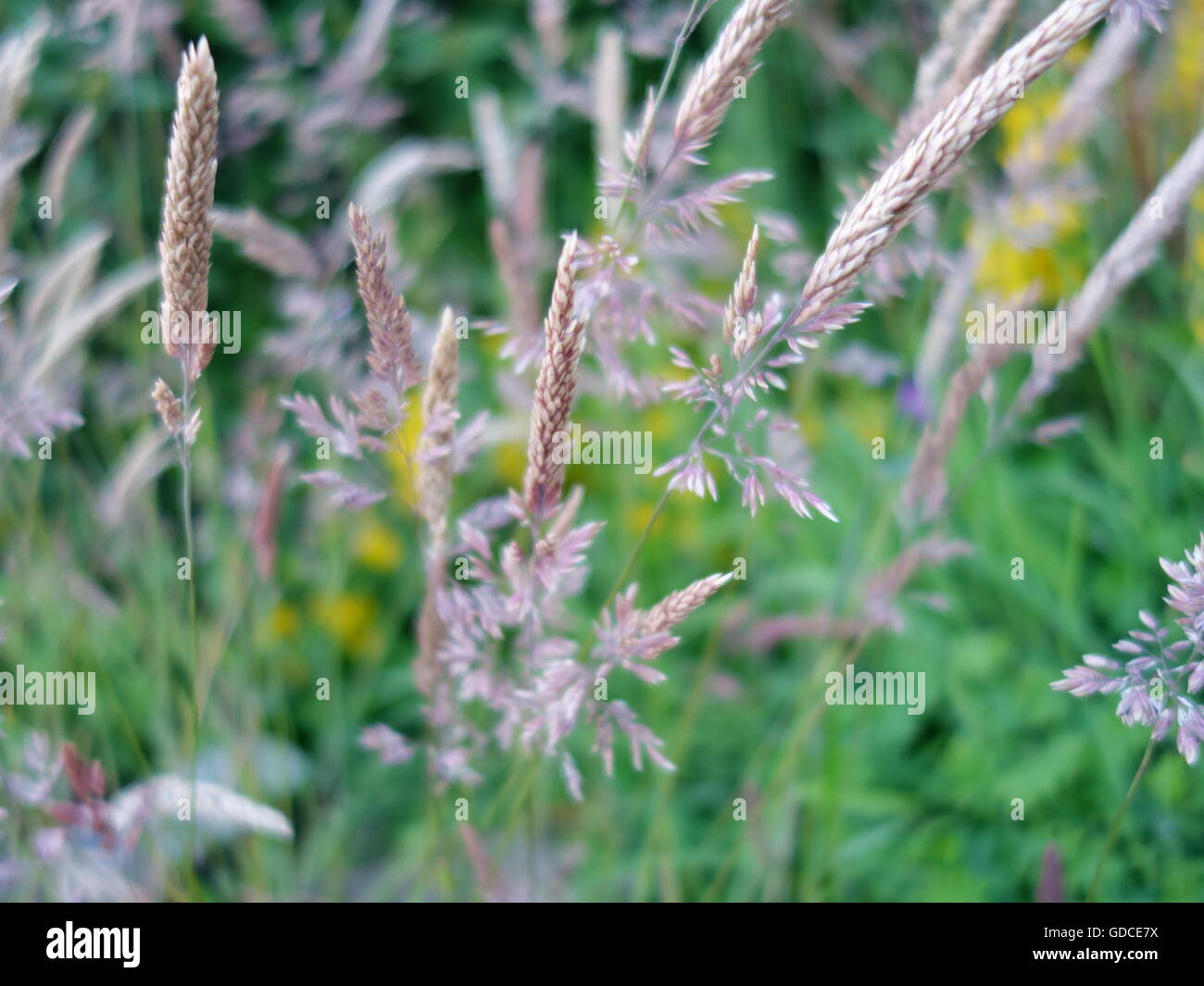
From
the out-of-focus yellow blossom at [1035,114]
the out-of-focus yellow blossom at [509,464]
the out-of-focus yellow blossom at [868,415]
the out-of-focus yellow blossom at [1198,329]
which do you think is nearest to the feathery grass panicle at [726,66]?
the out-of-focus yellow blossom at [1198,329]

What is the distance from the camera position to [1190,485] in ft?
5.61

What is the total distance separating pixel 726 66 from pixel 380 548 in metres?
1.66

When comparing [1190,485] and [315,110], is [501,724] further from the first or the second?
[1190,485]

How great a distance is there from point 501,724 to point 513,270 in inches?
23.5

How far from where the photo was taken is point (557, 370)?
0.75 meters

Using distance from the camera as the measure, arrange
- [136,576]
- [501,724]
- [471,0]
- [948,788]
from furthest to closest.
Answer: [471,0] → [136,576] → [948,788] → [501,724]

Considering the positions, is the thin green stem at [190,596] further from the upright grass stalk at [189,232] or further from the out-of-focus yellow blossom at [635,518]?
the out-of-focus yellow blossom at [635,518]

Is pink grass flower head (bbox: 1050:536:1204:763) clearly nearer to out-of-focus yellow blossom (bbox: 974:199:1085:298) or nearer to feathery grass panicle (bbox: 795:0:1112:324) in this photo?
feathery grass panicle (bbox: 795:0:1112:324)

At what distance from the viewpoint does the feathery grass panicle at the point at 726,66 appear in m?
0.79

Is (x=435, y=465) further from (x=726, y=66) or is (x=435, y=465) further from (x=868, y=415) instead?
(x=868, y=415)

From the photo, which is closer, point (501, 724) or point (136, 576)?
point (501, 724)

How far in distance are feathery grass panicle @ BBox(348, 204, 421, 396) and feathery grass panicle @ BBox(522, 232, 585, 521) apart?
0.15m

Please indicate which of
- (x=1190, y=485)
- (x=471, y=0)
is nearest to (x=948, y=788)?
(x=1190, y=485)

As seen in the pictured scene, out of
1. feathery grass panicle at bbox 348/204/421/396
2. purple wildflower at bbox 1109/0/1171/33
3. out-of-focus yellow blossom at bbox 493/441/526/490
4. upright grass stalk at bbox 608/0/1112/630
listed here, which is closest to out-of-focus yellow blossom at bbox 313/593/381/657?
out-of-focus yellow blossom at bbox 493/441/526/490
